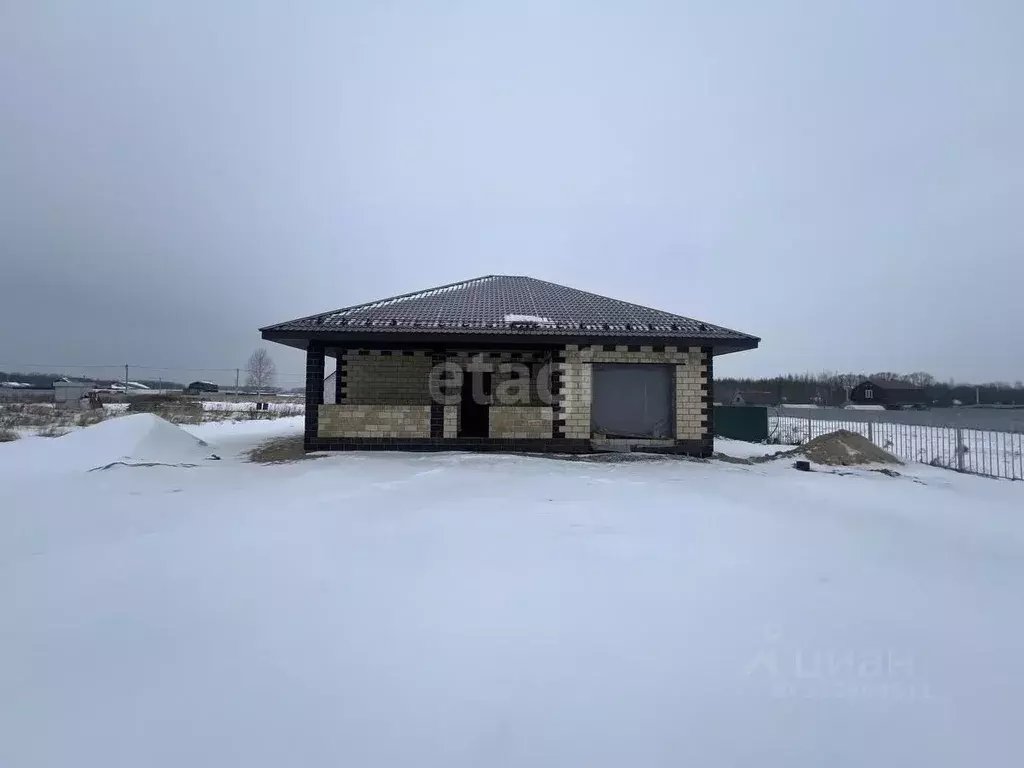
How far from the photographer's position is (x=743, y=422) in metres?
15.1

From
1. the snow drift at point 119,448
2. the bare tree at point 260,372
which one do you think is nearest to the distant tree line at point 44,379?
the bare tree at point 260,372

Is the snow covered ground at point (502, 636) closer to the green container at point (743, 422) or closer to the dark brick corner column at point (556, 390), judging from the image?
the dark brick corner column at point (556, 390)

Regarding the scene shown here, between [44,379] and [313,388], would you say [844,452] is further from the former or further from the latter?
[44,379]

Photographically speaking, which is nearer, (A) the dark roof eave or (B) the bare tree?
(A) the dark roof eave

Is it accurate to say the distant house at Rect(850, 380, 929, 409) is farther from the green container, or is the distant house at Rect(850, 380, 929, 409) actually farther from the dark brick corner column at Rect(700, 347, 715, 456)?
the dark brick corner column at Rect(700, 347, 715, 456)

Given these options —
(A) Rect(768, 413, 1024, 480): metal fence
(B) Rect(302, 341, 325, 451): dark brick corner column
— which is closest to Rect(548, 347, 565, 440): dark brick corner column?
(B) Rect(302, 341, 325, 451): dark brick corner column

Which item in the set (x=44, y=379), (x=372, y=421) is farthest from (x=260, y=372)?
(x=372, y=421)

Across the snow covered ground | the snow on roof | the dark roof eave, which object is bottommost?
the snow covered ground

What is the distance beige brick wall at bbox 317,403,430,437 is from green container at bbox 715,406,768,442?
1044 cm

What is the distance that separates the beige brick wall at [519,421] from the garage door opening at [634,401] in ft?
4.32

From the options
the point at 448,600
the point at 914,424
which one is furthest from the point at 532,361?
the point at 914,424

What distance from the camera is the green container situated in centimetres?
1480

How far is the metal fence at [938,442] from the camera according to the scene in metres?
9.70

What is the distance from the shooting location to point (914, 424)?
1326cm
